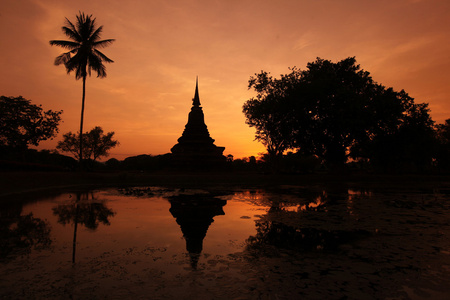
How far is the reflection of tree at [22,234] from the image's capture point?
5.85 meters

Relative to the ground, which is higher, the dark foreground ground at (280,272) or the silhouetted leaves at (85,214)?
the silhouetted leaves at (85,214)

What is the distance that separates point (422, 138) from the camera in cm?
3462

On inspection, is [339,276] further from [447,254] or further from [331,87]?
[331,87]

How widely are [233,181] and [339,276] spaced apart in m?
26.1

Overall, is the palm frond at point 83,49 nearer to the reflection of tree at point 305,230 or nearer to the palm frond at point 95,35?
the palm frond at point 95,35

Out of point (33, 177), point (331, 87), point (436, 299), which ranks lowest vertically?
point (436, 299)

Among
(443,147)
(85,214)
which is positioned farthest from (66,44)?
(443,147)

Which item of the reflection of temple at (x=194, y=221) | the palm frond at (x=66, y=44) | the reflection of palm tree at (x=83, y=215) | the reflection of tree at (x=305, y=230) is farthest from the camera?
the palm frond at (x=66, y=44)

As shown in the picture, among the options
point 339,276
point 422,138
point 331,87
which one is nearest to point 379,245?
Answer: point 339,276

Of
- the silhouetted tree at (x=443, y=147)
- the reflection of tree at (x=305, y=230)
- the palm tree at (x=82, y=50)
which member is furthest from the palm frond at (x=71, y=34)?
the silhouetted tree at (x=443, y=147)

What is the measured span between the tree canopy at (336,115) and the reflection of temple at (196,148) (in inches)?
408

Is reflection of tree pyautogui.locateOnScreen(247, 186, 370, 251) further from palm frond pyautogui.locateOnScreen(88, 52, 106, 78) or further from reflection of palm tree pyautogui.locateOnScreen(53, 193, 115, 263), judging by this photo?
palm frond pyautogui.locateOnScreen(88, 52, 106, 78)

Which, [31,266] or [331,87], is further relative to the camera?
[331,87]

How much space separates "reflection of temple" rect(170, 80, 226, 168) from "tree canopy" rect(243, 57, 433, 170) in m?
10.4
